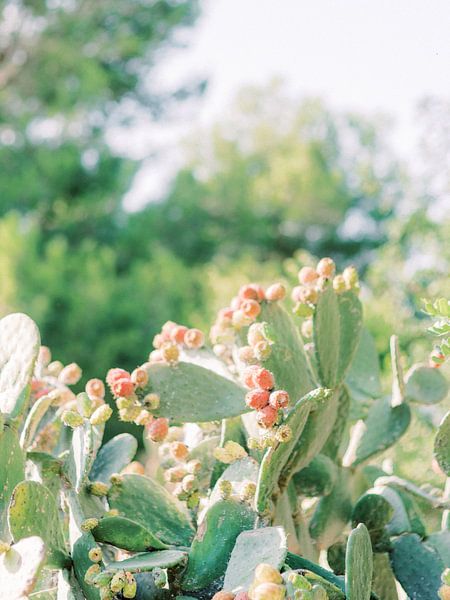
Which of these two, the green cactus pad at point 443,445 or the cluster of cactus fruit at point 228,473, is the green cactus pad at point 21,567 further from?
the green cactus pad at point 443,445

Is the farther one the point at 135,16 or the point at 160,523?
the point at 135,16

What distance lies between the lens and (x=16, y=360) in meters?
0.79

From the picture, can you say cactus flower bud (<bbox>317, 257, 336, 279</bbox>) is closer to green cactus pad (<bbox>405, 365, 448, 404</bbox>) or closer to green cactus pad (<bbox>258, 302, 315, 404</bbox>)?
green cactus pad (<bbox>258, 302, 315, 404</bbox>)

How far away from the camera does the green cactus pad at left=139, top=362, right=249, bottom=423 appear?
0.81 metres

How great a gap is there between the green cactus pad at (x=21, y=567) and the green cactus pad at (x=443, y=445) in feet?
1.53

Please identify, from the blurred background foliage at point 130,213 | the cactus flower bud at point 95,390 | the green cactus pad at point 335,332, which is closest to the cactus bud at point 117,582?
the cactus flower bud at point 95,390

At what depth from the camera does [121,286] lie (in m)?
8.74

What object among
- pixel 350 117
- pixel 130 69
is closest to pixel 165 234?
pixel 130 69

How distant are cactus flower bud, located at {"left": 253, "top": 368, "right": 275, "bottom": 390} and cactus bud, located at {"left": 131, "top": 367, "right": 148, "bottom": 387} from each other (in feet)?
0.41

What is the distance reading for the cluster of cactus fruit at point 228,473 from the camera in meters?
0.66

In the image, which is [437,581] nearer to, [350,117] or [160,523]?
[160,523]

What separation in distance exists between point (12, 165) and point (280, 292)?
8816 millimetres

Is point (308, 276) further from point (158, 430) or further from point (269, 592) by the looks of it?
point (269, 592)

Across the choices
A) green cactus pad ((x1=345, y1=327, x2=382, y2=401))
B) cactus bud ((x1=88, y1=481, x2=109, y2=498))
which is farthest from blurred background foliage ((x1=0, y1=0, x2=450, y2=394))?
cactus bud ((x1=88, y1=481, x2=109, y2=498))
